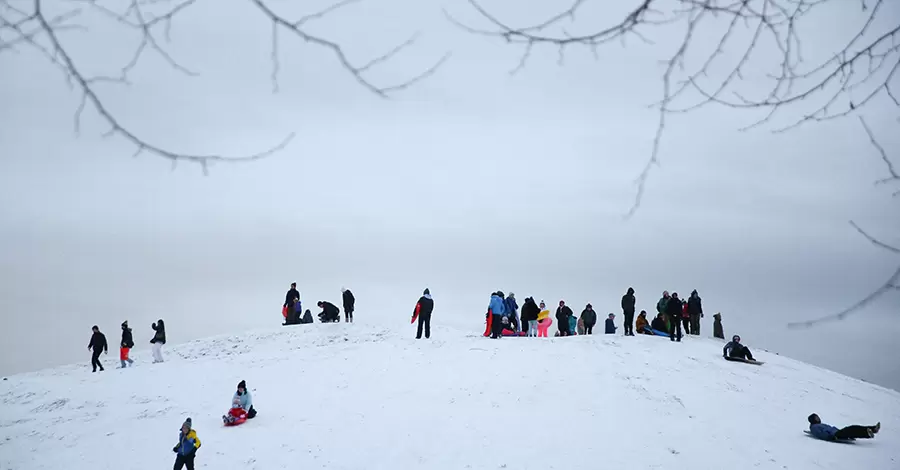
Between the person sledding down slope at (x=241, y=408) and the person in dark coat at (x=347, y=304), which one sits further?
the person in dark coat at (x=347, y=304)

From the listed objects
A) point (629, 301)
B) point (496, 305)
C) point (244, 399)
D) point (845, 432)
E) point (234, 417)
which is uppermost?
point (629, 301)

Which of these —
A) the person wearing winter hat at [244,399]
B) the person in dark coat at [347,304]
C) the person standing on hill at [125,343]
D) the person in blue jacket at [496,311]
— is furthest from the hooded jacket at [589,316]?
the person standing on hill at [125,343]

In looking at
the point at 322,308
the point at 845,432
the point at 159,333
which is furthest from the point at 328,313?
the point at 845,432

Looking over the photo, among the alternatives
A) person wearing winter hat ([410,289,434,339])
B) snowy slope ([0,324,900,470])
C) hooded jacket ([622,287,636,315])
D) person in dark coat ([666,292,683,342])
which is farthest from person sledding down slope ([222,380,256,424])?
person in dark coat ([666,292,683,342])

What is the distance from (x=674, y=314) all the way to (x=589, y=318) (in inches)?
158

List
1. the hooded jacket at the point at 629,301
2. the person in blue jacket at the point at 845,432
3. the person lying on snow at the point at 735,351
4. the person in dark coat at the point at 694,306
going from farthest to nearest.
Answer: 1. the person in dark coat at the point at 694,306
2. the hooded jacket at the point at 629,301
3. the person lying on snow at the point at 735,351
4. the person in blue jacket at the point at 845,432

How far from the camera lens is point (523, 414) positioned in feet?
54.0

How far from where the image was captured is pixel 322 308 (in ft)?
100

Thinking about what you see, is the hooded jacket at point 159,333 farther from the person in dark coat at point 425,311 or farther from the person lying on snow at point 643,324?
the person lying on snow at point 643,324

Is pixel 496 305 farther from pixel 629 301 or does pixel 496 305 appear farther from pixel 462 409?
pixel 462 409

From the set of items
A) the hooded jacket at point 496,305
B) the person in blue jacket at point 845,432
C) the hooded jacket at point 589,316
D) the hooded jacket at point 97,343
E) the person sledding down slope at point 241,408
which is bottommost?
the person in blue jacket at point 845,432

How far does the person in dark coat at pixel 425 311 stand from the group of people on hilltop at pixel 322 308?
20.3ft

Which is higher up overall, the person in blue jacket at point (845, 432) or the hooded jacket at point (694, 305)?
the hooded jacket at point (694, 305)

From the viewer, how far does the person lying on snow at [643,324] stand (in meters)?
26.3
